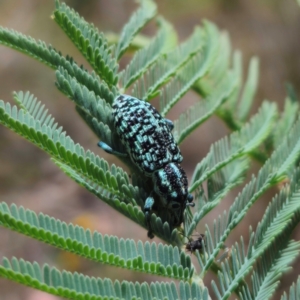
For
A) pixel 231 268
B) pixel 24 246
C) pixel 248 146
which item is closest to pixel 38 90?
pixel 24 246

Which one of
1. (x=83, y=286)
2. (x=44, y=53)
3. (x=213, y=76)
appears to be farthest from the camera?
(x=213, y=76)

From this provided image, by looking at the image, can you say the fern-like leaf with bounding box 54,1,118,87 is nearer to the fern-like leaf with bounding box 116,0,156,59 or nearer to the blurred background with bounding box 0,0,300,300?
the fern-like leaf with bounding box 116,0,156,59

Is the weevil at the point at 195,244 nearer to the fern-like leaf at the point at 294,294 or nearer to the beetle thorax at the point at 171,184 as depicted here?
the beetle thorax at the point at 171,184

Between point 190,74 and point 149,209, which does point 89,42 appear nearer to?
point 190,74

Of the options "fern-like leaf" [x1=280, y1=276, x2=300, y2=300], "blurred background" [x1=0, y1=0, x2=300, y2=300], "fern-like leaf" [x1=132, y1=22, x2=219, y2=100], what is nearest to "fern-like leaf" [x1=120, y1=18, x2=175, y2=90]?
"fern-like leaf" [x1=132, y1=22, x2=219, y2=100]

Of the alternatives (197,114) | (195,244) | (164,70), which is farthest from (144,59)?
(195,244)

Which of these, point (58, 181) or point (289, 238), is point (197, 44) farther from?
point (58, 181)
